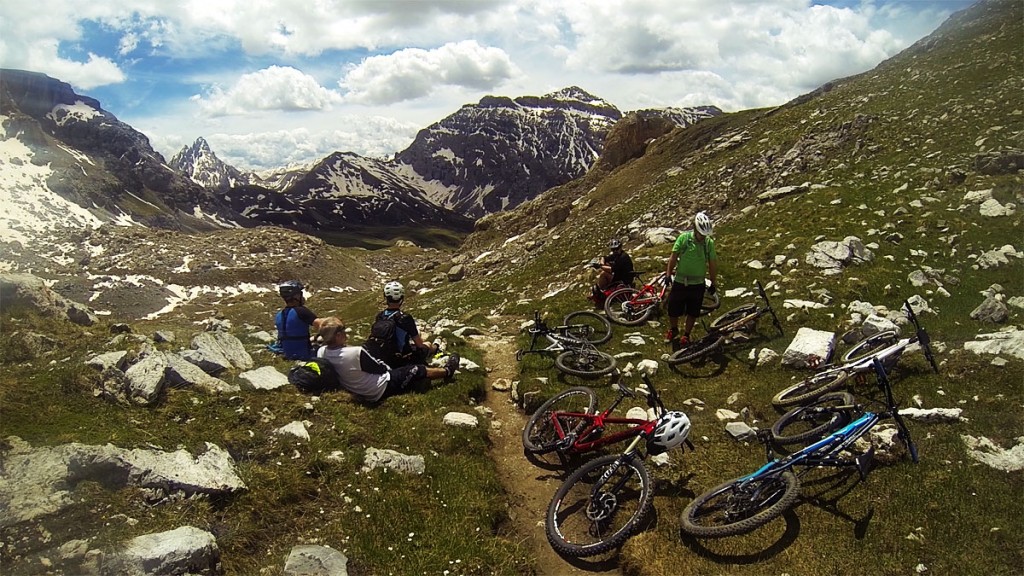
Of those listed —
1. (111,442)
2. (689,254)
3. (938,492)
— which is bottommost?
(938,492)

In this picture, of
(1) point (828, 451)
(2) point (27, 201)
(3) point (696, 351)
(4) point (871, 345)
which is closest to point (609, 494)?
(1) point (828, 451)

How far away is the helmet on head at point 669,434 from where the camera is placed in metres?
8.15

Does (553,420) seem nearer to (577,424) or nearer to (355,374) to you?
(577,424)

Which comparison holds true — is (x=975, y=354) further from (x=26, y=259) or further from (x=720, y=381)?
(x=26, y=259)

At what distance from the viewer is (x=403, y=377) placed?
12.0 metres

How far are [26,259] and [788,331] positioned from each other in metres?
98.5

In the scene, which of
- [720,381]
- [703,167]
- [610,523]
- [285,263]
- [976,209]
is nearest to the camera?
[610,523]

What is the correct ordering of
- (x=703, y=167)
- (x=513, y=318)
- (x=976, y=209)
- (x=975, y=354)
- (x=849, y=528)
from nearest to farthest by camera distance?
(x=849, y=528) < (x=975, y=354) < (x=976, y=209) < (x=513, y=318) < (x=703, y=167)

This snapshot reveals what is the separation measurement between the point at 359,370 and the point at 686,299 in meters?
9.21

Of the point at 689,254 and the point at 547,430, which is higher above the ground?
the point at 689,254

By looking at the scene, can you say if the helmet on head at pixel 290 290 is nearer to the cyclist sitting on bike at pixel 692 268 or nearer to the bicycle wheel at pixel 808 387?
the cyclist sitting on bike at pixel 692 268

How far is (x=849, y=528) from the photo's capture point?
7.01 meters

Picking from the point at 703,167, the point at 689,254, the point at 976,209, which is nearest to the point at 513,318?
the point at 689,254

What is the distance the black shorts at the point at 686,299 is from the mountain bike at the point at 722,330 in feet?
2.50
